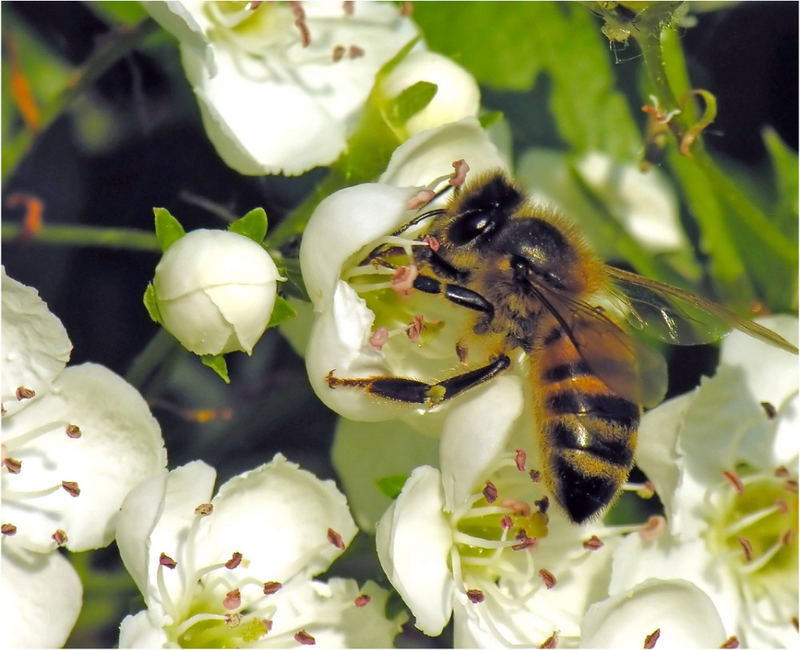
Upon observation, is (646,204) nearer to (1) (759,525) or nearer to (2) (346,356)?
(1) (759,525)

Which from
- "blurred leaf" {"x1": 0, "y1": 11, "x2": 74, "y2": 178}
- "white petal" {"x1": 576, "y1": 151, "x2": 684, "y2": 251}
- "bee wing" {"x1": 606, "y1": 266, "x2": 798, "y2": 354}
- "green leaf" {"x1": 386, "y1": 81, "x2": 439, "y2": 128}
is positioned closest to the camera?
"bee wing" {"x1": 606, "y1": 266, "x2": 798, "y2": 354}

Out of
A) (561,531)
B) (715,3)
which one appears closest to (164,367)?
(561,531)

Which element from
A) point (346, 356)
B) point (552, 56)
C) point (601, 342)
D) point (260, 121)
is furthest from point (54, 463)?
point (552, 56)

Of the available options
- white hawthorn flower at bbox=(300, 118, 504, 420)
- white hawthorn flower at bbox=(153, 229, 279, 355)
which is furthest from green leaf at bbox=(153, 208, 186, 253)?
white hawthorn flower at bbox=(300, 118, 504, 420)

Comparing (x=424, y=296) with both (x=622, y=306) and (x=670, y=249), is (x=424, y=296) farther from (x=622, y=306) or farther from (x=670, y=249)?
(x=670, y=249)

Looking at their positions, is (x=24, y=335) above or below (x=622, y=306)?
above

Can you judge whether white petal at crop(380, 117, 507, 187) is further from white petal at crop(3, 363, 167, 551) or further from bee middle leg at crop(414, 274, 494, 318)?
white petal at crop(3, 363, 167, 551)
